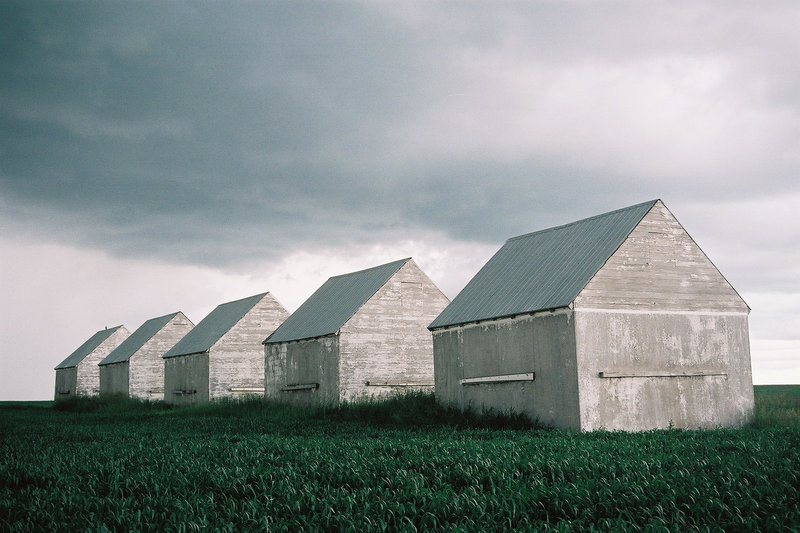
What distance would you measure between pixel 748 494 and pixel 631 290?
15534 millimetres

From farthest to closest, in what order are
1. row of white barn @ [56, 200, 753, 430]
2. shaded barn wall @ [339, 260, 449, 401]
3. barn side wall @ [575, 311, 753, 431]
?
shaded barn wall @ [339, 260, 449, 401]
row of white barn @ [56, 200, 753, 430]
barn side wall @ [575, 311, 753, 431]

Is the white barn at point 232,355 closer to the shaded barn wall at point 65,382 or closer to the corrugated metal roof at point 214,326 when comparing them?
the corrugated metal roof at point 214,326

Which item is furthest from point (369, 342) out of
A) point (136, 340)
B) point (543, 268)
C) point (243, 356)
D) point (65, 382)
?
point (65, 382)

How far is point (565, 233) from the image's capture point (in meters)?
30.2

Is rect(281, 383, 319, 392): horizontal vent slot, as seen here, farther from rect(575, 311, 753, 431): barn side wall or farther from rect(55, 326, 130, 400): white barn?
rect(55, 326, 130, 400): white barn

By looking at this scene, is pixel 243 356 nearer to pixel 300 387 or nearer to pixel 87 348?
pixel 300 387

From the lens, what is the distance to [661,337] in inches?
1002

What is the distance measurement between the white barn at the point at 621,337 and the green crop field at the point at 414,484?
3172mm

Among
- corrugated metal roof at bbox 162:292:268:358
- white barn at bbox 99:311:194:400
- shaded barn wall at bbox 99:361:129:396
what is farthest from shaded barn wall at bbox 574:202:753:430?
shaded barn wall at bbox 99:361:129:396

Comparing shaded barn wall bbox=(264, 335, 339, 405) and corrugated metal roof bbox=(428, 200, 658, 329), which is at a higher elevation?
corrugated metal roof bbox=(428, 200, 658, 329)

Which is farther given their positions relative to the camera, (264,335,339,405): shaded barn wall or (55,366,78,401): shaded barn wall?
(55,366,78,401): shaded barn wall

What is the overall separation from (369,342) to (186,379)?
21113 mm

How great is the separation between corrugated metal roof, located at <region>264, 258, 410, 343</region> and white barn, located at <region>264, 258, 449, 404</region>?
77 millimetres

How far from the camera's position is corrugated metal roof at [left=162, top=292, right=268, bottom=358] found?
50688 millimetres
